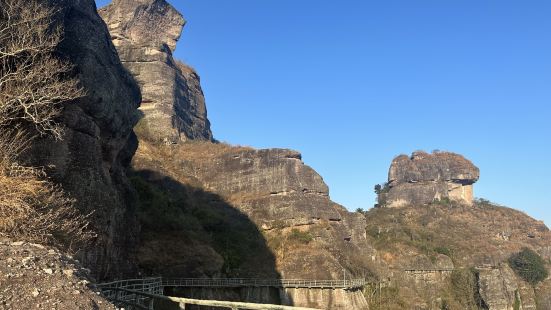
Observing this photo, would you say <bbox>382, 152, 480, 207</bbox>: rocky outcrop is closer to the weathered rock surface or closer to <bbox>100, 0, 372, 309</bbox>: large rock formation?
<bbox>100, 0, 372, 309</bbox>: large rock formation

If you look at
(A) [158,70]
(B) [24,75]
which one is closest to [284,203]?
(A) [158,70]

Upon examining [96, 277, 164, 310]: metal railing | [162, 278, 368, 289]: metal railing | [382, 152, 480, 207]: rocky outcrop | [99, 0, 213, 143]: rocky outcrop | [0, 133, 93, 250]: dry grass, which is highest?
[99, 0, 213, 143]: rocky outcrop

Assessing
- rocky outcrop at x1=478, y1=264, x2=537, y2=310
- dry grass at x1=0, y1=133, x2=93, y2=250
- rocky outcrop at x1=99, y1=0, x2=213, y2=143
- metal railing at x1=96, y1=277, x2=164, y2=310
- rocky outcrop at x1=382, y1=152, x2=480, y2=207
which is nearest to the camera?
metal railing at x1=96, y1=277, x2=164, y2=310

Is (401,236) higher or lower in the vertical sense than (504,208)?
lower

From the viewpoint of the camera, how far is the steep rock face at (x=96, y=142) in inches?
885

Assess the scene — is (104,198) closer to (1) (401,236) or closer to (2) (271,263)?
(2) (271,263)

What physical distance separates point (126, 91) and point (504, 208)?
364 feet

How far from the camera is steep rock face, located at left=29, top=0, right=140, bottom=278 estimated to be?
22484mm

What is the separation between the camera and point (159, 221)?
152 feet

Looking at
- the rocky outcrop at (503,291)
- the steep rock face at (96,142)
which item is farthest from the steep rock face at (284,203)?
the steep rock face at (96,142)

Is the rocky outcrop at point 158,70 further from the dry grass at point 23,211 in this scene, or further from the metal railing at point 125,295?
the dry grass at point 23,211

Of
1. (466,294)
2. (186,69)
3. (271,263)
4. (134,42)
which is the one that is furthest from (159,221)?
(186,69)

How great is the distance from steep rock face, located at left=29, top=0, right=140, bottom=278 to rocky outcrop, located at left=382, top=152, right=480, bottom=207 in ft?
339

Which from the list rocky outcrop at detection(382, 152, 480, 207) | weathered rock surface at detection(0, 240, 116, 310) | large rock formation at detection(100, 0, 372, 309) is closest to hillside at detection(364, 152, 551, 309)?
rocky outcrop at detection(382, 152, 480, 207)
